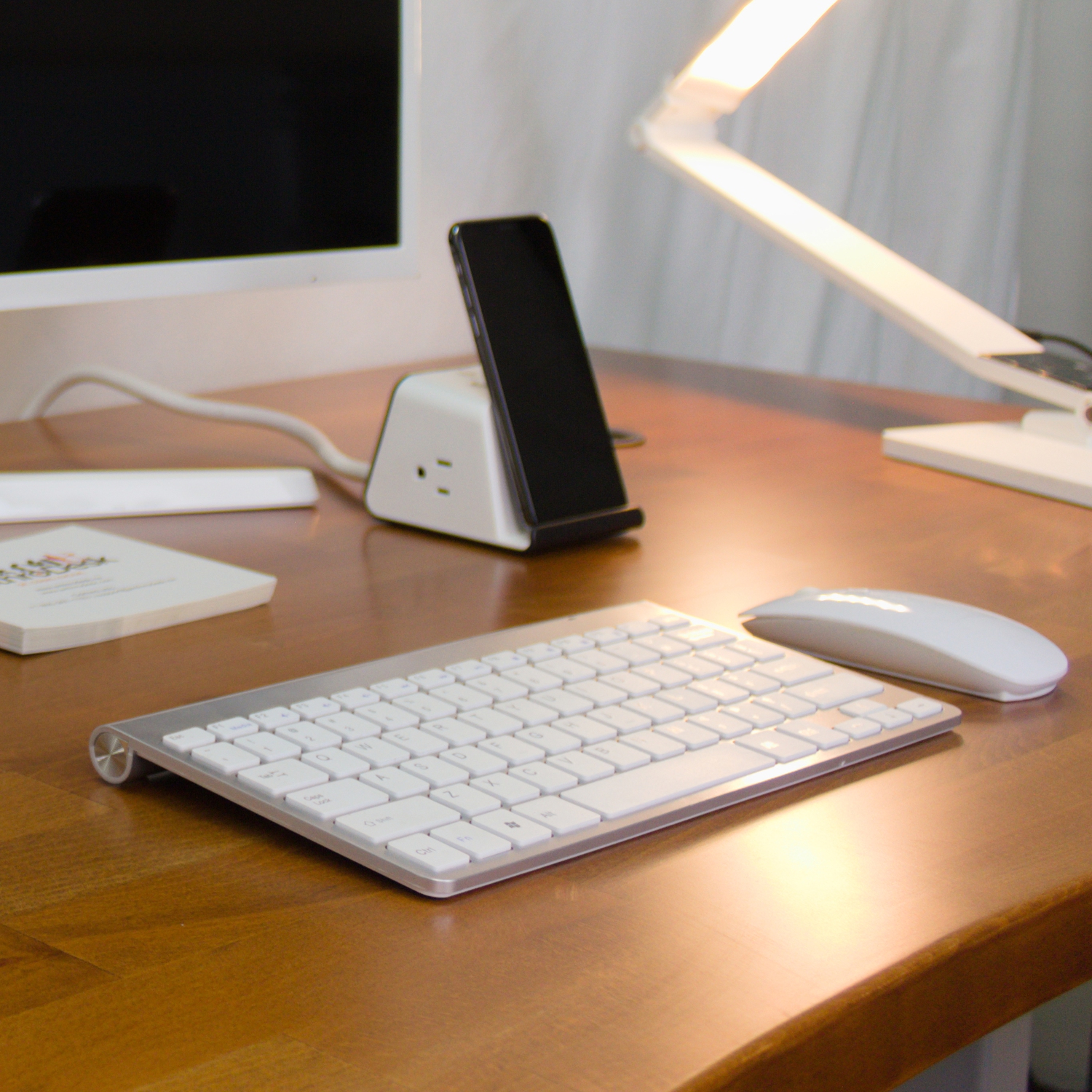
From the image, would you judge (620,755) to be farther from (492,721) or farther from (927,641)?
(927,641)

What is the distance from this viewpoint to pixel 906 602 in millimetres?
601

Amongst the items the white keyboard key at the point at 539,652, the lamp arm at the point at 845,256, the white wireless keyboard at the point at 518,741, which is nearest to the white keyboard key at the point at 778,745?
the white wireless keyboard at the point at 518,741

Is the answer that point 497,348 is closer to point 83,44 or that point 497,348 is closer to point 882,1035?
point 83,44

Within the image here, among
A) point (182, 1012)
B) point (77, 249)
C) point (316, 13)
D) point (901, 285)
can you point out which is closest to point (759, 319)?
point (901, 285)

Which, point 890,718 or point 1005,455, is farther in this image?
point 1005,455

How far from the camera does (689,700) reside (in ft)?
1.73

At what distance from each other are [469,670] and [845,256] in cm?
73

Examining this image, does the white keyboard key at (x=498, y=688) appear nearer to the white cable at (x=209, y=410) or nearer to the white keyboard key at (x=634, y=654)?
the white keyboard key at (x=634, y=654)

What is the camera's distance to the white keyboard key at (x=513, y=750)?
460 mm

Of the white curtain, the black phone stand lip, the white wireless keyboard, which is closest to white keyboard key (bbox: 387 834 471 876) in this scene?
the white wireless keyboard

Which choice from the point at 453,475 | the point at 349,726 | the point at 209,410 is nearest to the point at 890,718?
the point at 349,726

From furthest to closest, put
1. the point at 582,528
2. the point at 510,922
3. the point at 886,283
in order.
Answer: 1. the point at 886,283
2. the point at 582,528
3. the point at 510,922

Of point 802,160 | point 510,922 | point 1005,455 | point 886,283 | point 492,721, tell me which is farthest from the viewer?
point 802,160

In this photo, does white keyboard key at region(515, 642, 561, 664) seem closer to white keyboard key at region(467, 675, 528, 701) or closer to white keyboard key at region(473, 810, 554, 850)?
white keyboard key at region(467, 675, 528, 701)
